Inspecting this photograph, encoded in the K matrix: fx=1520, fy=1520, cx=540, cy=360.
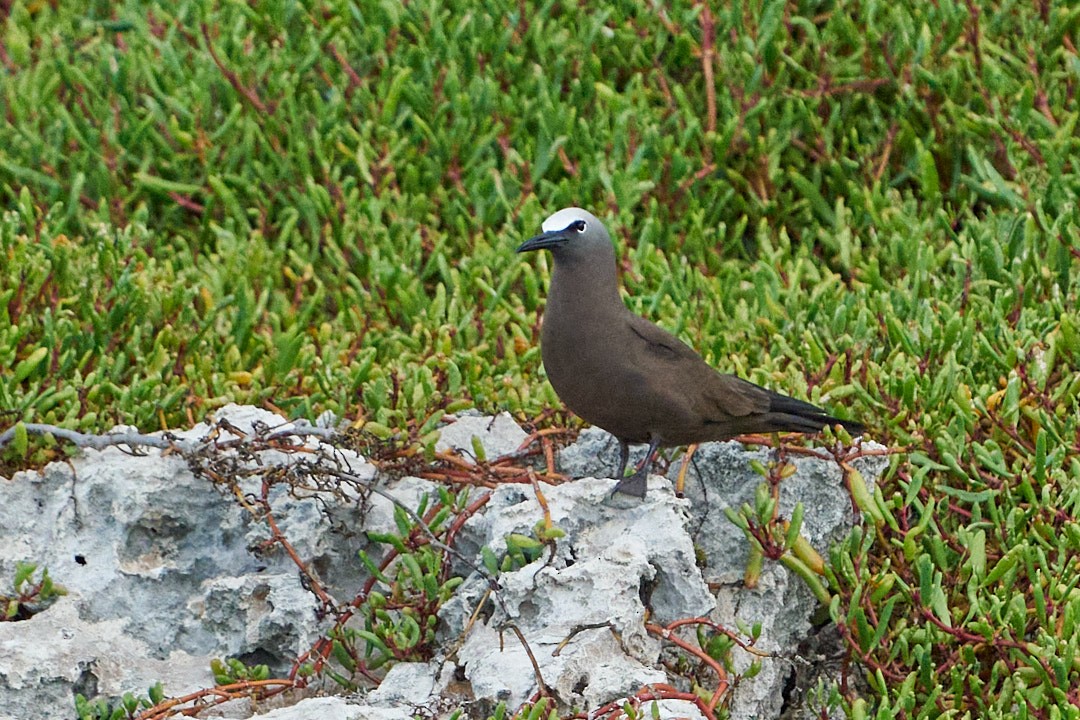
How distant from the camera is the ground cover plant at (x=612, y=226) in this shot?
4781mm

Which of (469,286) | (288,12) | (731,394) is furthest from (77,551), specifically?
(288,12)

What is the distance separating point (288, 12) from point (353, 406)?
331 cm

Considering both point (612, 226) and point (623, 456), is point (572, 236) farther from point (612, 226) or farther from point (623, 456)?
point (612, 226)

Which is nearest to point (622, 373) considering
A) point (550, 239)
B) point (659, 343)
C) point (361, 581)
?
point (659, 343)

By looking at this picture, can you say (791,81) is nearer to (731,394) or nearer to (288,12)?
(288,12)

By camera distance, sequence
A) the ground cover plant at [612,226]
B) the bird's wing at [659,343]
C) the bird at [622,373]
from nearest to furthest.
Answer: the bird at [622,373] < the bird's wing at [659,343] < the ground cover plant at [612,226]

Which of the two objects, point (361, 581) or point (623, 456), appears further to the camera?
point (623, 456)

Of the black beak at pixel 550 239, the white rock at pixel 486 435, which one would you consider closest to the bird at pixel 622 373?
the black beak at pixel 550 239

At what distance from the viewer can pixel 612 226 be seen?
6594mm

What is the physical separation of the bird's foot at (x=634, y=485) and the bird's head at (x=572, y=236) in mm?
694

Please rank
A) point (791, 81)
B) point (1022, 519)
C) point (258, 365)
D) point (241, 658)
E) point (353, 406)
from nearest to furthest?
point (241, 658) < point (1022, 519) < point (353, 406) < point (258, 365) < point (791, 81)

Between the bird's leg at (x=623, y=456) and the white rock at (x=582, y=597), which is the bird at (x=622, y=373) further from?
the white rock at (x=582, y=597)

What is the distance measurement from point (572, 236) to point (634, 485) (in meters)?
0.78

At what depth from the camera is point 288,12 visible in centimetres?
779
